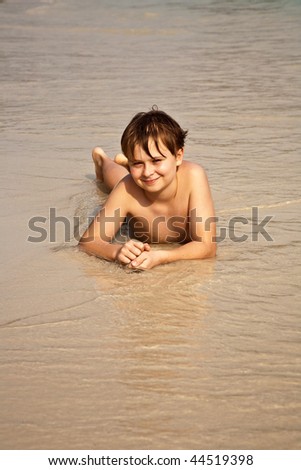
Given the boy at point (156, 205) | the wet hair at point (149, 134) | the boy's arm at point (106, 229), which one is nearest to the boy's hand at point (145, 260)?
the boy at point (156, 205)

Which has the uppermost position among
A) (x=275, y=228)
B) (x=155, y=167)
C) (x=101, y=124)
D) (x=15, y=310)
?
(x=101, y=124)

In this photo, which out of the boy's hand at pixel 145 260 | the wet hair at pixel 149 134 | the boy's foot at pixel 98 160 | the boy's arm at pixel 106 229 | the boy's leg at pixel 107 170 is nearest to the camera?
the boy's hand at pixel 145 260

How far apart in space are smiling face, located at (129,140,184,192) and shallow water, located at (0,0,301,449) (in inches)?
17.1

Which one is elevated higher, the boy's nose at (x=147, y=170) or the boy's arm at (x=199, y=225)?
the boy's nose at (x=147, y=170)

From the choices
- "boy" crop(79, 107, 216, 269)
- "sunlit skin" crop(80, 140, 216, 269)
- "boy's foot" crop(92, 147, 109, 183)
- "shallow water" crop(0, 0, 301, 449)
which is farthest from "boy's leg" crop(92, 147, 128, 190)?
"sunlit skin" crop(80, 140, 216, 269)

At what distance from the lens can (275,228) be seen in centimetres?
400

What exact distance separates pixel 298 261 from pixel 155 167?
2.67 ft

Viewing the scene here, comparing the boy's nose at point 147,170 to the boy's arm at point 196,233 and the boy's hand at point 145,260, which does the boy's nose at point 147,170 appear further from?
the boy's hand at point 145,260

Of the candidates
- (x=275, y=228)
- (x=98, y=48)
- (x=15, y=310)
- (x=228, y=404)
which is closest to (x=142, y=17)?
(x=98, y=48)

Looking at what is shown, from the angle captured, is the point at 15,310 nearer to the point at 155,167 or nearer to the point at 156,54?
the point at 155,167

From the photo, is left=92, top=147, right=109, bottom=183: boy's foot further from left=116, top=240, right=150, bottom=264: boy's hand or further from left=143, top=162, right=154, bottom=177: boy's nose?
left=116, top=240, right=150, bottom=264: boy's hand

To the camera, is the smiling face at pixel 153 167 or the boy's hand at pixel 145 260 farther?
the smiling face at pixel 153 167

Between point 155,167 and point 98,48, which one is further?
point 98,48

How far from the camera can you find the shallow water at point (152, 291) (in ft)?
7.64
